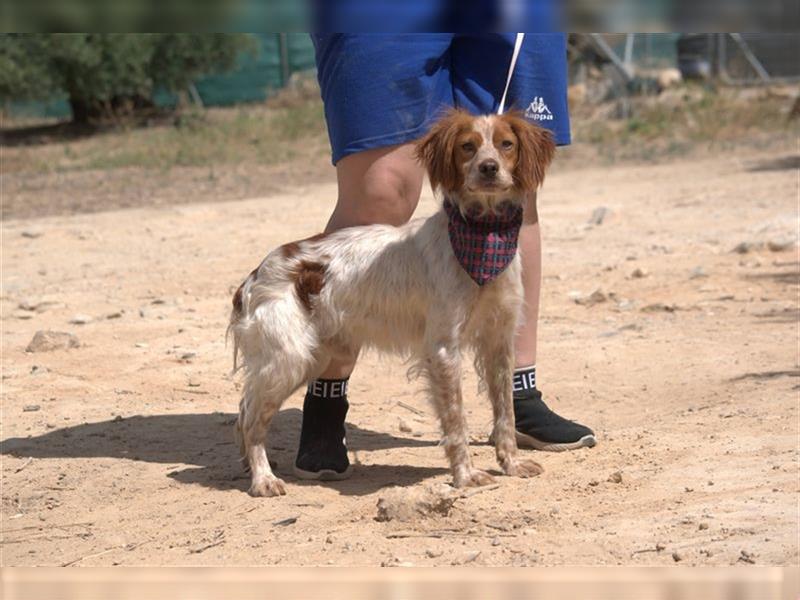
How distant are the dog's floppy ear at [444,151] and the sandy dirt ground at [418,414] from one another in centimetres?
106

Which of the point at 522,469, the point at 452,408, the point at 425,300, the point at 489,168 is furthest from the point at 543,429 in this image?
the point at 489,168

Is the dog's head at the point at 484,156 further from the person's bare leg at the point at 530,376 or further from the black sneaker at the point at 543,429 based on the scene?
the black sneaker at the point at 543,429

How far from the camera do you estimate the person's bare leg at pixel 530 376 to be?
4781 mm

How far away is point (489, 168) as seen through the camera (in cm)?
410

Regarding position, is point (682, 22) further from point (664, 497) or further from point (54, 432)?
point (54, 432)

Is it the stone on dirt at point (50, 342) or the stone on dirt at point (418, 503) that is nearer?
the stone on dirt at point (418, 503)

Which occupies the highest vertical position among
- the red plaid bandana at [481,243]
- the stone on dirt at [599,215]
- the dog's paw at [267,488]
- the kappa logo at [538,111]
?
the kappa logo at [538,111]

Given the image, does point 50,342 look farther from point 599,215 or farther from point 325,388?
point 599,215

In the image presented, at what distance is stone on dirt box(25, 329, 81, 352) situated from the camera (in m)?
6.47

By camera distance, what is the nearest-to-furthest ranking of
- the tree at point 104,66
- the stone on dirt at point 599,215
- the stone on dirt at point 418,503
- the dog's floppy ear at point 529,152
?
the stone on dirt at point 418,503
the dog's floppy ear at point 529,152
the stone on dirt at point 599,215
the tree at point 104,66

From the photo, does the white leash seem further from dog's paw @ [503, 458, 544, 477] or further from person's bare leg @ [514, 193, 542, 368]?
dog's paw @ [503, 458, 544, 477]

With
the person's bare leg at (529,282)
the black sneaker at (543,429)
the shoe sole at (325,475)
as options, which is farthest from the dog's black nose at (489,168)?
the shoe sole at (325,475)

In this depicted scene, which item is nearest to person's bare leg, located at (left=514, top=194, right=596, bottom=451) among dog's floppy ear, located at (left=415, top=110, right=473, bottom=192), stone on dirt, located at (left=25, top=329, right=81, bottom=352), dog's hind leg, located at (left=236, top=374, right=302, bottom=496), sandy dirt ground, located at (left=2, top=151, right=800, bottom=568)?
sandy dirt ground, located at (left=2, top=151, right=800, bottom=568)

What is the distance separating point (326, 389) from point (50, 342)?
2.35 meters
